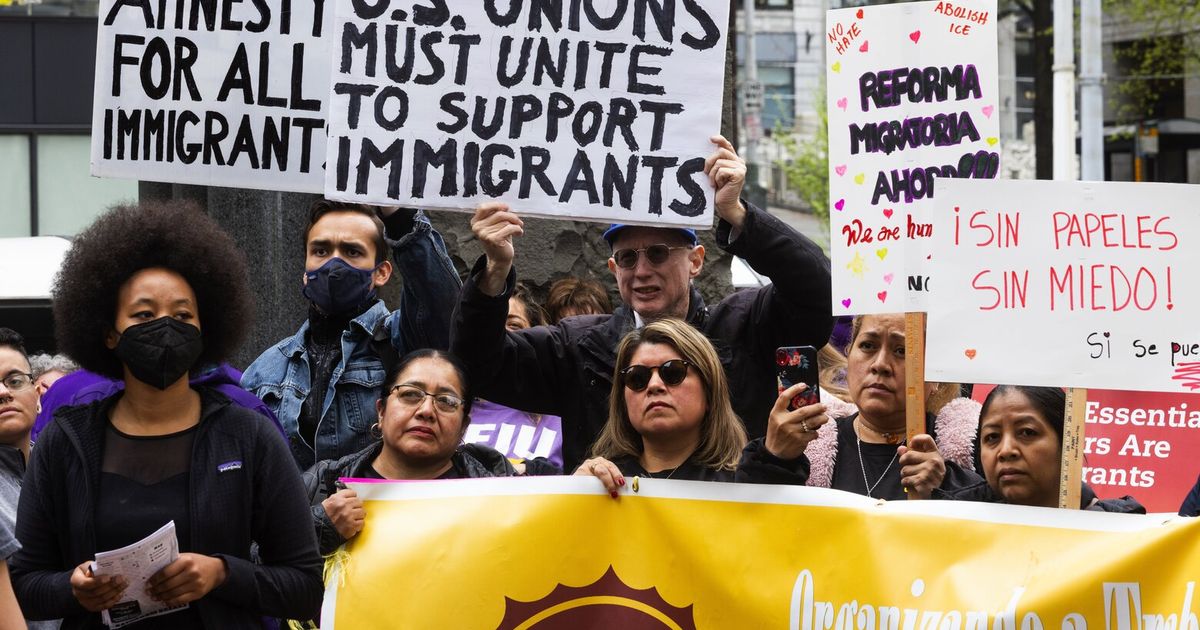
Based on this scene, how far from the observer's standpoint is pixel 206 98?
4.79m

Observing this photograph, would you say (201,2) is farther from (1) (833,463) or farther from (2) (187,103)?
(1) (833,463)

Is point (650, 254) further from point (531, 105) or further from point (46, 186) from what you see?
point (46, 186)

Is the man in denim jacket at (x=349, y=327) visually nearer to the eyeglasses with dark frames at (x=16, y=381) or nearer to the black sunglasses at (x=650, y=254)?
the black sunglasses at (x=650, y=254)

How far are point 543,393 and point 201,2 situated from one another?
4.98 ft

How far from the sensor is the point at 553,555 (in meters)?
4.11

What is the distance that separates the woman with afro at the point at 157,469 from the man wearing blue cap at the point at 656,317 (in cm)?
101

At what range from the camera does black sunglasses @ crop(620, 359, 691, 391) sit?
14.1ft

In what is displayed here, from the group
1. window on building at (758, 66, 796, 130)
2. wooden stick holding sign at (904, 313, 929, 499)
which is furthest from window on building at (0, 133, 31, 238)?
window on building at (758, 66, 796, 130)

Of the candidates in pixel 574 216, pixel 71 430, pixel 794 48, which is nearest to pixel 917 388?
pixel 574 216

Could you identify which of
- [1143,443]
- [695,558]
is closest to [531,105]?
[695,558]

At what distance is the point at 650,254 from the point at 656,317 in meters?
0.18

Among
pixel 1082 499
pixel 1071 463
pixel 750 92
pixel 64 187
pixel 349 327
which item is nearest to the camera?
pixel 1071 463

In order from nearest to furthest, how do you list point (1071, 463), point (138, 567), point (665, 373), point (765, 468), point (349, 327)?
point (138, 567) < point (1071, 463) < point (765, 468) < point (665, 373) < point (349, 327)

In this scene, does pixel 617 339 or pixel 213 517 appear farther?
pixel 617 339
